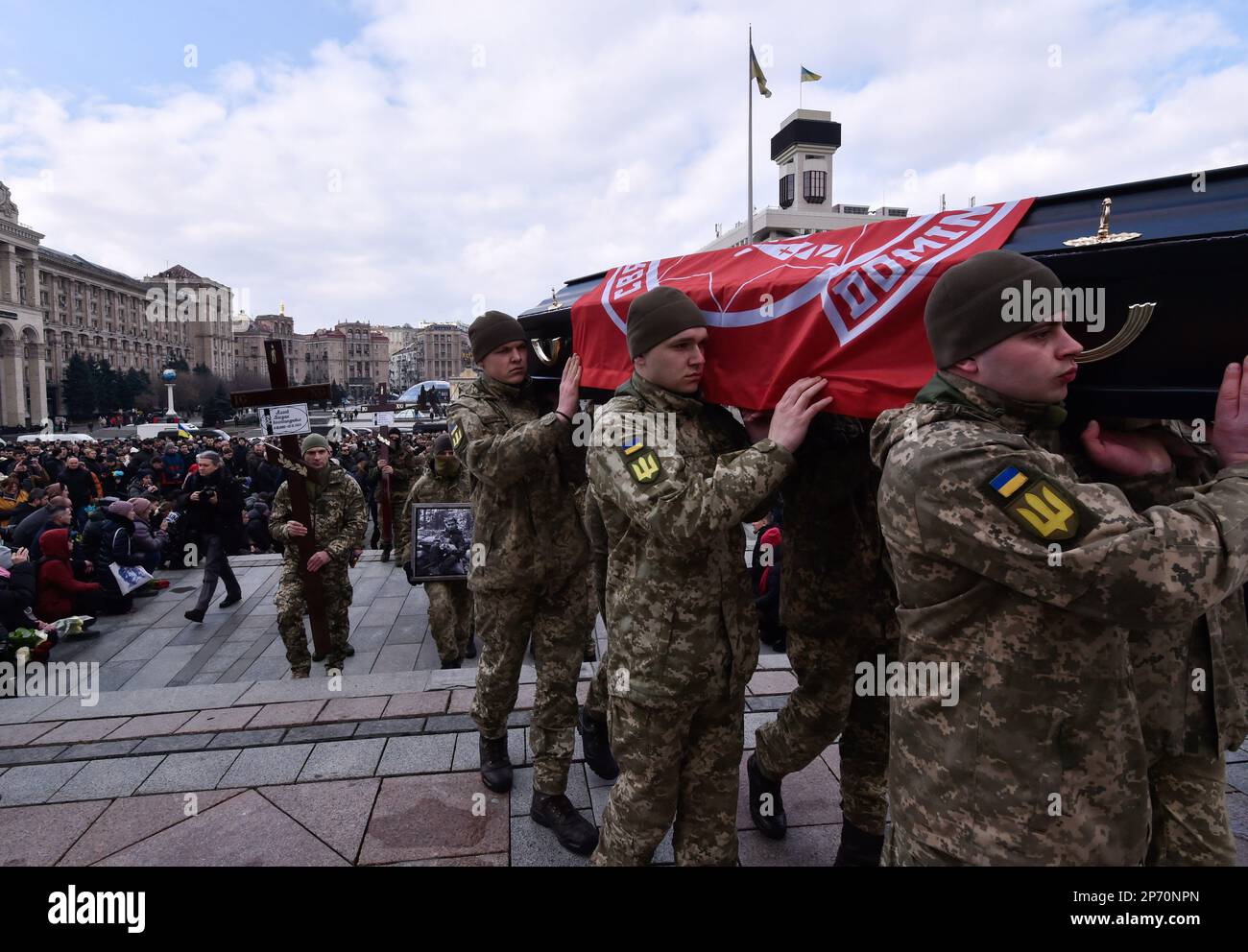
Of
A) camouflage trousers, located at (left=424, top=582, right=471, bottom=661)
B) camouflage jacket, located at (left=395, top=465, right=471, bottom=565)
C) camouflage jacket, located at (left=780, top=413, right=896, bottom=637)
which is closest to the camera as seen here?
camouflage jacket, located at (left=780, top=413, right=896, bottom=637)

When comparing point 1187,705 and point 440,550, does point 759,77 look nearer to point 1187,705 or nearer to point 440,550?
point 440,550

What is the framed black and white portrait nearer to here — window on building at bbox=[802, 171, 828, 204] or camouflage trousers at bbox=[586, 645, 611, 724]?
camouflage trousers at bbox=[586, 645, 611, 724]

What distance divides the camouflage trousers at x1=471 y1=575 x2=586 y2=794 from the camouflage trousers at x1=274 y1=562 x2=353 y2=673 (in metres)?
A: 3.08

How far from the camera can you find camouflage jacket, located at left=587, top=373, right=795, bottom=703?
210 centimetres

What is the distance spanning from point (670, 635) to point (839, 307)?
120 centimetres

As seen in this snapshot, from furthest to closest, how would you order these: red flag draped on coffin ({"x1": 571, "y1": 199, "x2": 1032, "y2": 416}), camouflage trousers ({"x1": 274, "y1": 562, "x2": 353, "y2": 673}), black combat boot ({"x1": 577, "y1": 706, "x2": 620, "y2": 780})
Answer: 1. camouflage trousers ({"x1": 274, "y1": 562, "x2": 353, "y2": 673})
2. black combat boot ({"x1": 577, "y1": 706, "x2": 620, "y2": 780})
3. red flag draped on coffin ({"x1": 571, "y1": 199, "x2": 1032, "y2": 416})

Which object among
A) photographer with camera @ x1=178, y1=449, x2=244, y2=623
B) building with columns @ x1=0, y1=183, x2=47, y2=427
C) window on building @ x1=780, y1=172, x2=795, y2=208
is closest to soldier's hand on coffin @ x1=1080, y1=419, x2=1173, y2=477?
photographer with camera @ x1=178, y1=449, x2=244, y2=623

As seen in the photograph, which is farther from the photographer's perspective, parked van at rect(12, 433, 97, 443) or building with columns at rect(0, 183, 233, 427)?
building with columns at rect(0, 183, 233, 427)

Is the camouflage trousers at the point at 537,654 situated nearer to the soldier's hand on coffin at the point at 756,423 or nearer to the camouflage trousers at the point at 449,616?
the soldier's hand on coffin at the point at 756,423

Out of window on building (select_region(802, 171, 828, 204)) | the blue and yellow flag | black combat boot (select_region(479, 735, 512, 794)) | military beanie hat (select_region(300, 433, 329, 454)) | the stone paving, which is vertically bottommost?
the stone paving

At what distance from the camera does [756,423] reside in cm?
241

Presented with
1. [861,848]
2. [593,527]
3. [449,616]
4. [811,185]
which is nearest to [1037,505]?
[861,848]

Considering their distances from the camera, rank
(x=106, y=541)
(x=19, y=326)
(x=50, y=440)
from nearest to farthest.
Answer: (x=106, y=541) < (x=50, y=440) < (x=19, y=326)
